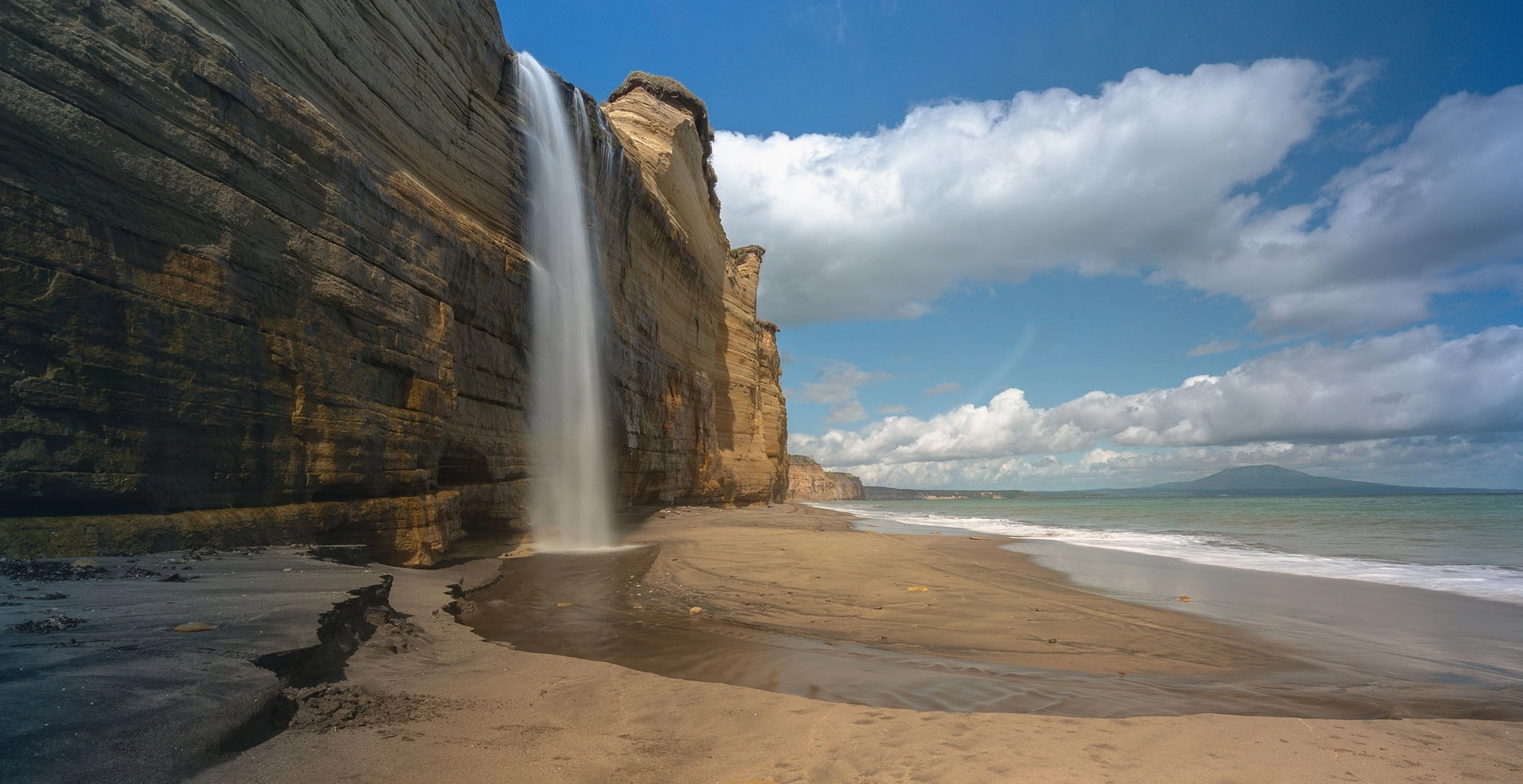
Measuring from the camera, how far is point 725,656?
18.4 feet

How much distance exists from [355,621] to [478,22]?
12.8 m

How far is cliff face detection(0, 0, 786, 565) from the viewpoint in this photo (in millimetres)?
5398

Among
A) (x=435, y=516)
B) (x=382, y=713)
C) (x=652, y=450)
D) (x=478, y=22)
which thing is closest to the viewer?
(x=382, y=713)

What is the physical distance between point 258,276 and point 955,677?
27.5 feet

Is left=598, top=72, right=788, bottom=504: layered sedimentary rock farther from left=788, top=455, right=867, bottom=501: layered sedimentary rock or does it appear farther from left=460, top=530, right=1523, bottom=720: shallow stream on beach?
left=788, top=455, right=867, bottom=501: layered sedimentary rock

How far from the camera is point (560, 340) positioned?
15.5 metres

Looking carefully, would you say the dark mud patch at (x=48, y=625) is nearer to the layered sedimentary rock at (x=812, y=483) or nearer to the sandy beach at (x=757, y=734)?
the sandy beach at (x=757, y=734)

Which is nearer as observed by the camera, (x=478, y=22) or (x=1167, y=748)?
(x=1167, y=748)

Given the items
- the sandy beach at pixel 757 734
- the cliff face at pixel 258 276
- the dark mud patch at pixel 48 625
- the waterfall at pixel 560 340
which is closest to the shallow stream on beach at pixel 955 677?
the sandy beach at pixel 757 734

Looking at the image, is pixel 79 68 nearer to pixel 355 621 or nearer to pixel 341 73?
pixel 341 73

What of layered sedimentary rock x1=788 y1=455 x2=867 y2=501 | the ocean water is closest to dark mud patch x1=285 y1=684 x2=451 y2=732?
the ocean water

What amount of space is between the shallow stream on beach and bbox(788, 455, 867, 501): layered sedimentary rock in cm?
10016

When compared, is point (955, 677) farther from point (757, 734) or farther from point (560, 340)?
point (560, 340)

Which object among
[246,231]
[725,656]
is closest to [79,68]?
[246,231]
